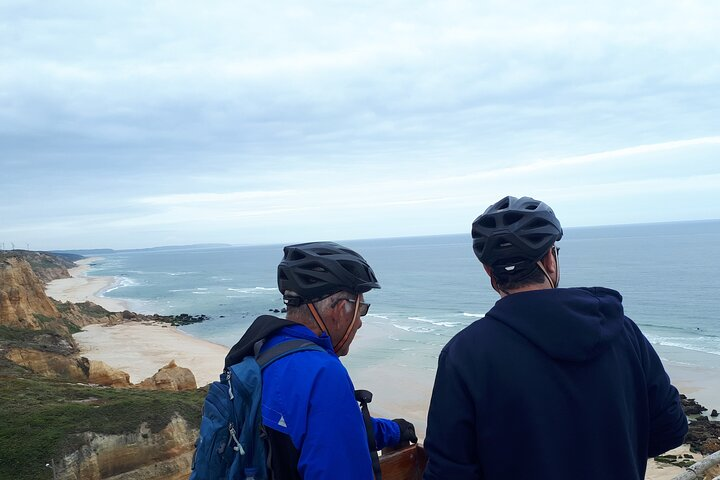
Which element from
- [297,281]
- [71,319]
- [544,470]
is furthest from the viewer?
[71,319]

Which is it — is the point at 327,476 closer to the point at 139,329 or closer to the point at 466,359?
the point at 466,359

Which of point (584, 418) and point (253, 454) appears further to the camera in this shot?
point (253, 454)

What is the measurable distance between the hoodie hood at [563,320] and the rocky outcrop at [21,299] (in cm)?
3608

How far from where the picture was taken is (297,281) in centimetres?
271

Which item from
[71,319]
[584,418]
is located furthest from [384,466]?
[71,319]

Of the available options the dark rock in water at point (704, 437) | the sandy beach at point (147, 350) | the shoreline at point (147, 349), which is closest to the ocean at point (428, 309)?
the shoreline at point (147, 349)

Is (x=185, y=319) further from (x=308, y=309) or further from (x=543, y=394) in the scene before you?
(x=543, y=394)

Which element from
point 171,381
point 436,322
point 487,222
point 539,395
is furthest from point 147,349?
point 539,395

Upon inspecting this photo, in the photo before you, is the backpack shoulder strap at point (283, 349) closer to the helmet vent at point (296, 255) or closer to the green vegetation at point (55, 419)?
the helmet vent at point (296, 255)

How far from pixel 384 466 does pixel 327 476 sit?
62cm

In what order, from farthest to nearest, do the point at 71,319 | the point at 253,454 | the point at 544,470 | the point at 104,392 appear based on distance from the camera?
the point at 71,319
the point at 104,392
the point at 253,454
the point at 544,470

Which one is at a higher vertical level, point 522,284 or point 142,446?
point 522,284

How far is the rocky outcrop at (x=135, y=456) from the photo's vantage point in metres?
12.9

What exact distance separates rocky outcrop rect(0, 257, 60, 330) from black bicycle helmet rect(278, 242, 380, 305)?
35.1m
